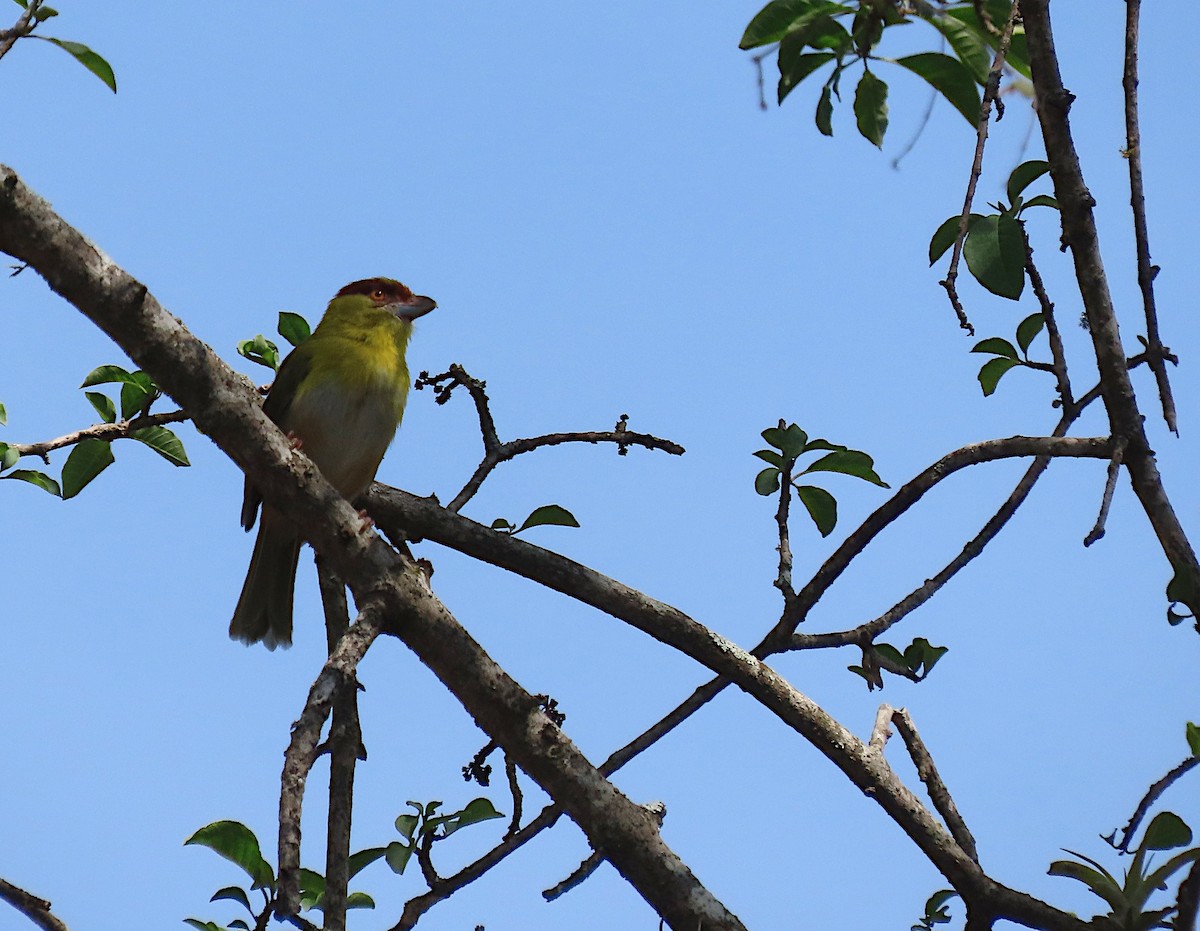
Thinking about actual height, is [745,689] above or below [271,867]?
above

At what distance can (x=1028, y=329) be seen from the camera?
11.0 ft

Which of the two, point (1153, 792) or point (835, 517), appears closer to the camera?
point (1153, 792)

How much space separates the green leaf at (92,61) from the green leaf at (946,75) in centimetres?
→ 208

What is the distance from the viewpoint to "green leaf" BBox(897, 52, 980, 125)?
292 centimetres

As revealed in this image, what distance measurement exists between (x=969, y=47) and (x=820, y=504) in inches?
50.1

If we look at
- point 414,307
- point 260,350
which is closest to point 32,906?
point 260,350

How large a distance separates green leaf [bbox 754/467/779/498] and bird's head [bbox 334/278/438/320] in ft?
8.02

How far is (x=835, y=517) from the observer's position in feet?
11.5

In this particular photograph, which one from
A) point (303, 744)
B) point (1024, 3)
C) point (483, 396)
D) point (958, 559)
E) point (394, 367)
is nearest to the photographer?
point (303, 744)

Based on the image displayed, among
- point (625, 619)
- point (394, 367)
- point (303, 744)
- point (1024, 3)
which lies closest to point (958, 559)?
point (625, 619)

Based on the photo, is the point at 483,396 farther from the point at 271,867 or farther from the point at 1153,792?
the point at 1153,792

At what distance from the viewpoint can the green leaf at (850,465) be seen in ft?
11.3

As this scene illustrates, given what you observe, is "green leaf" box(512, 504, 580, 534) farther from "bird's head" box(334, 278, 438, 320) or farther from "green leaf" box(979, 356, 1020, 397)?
"bird's head" box(334, 278, 438, 320)

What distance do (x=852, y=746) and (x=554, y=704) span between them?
2.89ft
